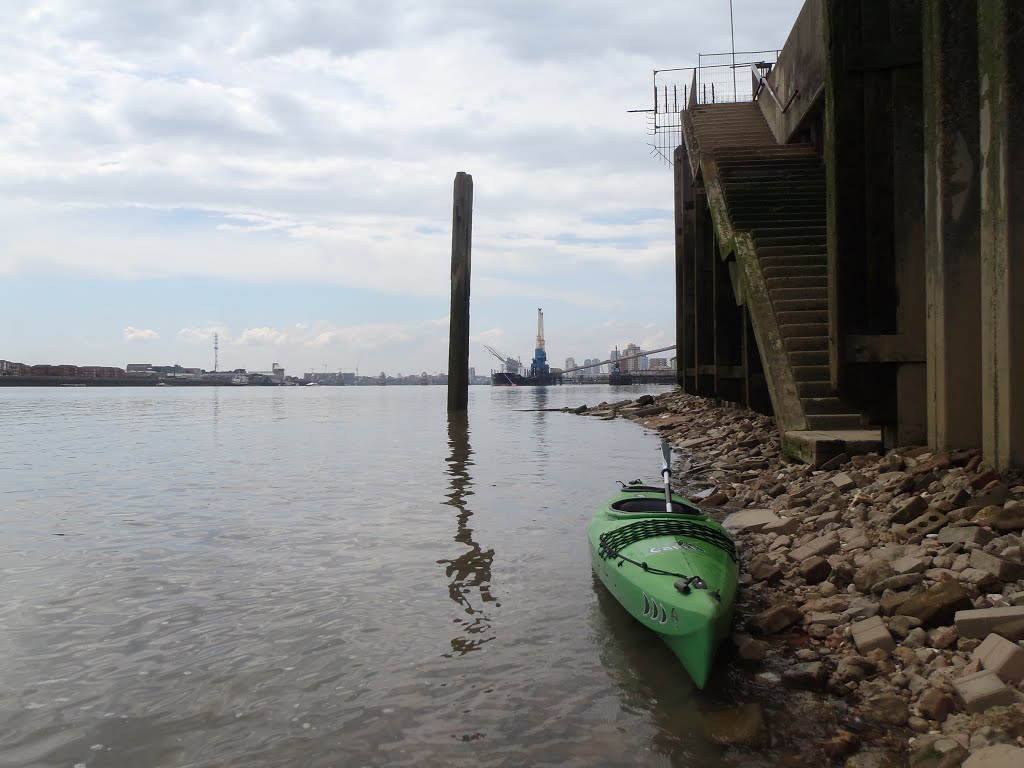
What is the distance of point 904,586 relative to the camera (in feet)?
14.9

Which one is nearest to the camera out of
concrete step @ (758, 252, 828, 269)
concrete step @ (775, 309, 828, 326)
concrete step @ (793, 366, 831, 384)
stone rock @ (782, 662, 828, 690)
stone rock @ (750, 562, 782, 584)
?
stone rock @ (782, 662, 828, 690)

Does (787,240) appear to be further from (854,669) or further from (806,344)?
(854,669)

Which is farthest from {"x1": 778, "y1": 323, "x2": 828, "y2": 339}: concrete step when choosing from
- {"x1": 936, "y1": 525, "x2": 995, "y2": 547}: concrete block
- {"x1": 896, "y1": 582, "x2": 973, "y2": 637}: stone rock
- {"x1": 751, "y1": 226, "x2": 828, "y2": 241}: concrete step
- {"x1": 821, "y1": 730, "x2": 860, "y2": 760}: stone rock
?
{"x1": 821, "y1": 730, "x2": 860, "y2": 760}: stone rock

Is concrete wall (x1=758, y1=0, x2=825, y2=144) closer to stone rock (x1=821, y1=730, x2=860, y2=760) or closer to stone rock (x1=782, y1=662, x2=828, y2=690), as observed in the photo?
stone rock (x1=782, y1=662, x2=828, y2=690)

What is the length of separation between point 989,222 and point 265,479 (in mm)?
10810

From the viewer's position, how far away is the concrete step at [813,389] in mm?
9836

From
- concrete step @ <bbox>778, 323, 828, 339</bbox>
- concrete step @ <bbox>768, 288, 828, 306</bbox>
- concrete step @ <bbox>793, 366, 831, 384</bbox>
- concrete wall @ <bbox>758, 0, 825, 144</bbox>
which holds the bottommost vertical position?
concrete step @ <bbox>793, 366, 831, 384</bbox>

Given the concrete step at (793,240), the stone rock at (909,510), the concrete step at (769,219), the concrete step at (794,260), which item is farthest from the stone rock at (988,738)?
the concrete step at (769,219)

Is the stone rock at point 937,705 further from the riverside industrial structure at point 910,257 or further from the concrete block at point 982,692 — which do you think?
the riverside industrial structure at point 910,257

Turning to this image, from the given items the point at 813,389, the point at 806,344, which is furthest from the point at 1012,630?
the point at 806,344

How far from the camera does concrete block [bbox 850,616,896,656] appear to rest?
407 cm

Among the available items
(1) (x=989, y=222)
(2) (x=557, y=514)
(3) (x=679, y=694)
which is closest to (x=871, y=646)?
(3) (x=679, y=694)

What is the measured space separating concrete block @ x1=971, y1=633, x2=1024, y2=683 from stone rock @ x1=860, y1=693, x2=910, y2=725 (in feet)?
1.34

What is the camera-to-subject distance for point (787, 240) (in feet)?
40.4
